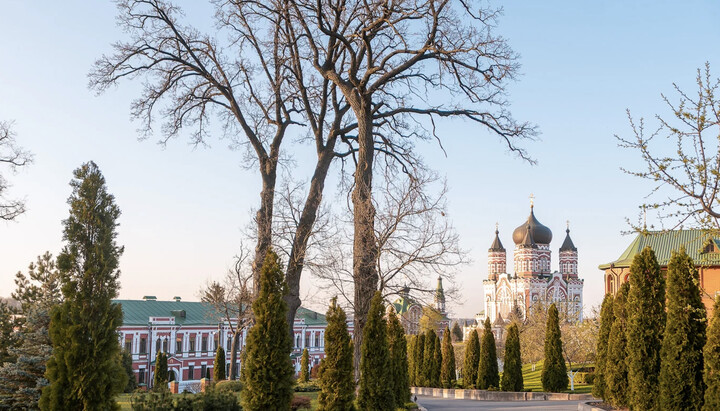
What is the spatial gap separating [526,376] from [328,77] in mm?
31320

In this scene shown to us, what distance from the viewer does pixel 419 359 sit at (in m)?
29.2

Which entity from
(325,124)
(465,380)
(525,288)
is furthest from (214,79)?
(525,288)

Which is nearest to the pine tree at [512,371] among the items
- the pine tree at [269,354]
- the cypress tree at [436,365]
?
the cypress tree at [436,365]

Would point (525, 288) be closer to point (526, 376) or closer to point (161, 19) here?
point (526, 376)

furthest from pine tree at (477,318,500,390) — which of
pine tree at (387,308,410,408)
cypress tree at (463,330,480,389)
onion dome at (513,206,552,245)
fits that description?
onion dome at (513,206,552,245)

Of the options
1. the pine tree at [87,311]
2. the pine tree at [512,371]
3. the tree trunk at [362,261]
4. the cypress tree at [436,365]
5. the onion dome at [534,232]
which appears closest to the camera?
the pine tree at [87,311]

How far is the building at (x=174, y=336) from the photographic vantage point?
45.0m

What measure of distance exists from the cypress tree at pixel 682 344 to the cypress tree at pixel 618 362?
2361 millimetres

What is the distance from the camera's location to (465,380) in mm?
25422

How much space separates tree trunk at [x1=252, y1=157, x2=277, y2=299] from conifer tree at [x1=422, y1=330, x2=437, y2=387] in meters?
13.0

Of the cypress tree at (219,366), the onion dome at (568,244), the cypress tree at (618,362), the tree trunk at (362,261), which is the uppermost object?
the onion dome at (568,244)

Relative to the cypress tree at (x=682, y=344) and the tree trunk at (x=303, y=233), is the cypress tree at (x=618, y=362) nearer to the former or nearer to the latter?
the cypress tree at (x=682, y=344)

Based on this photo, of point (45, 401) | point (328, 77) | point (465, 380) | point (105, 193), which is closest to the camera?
point (45, 401)

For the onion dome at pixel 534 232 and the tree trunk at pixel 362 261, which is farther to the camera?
the onion dome at pixel 534 232
